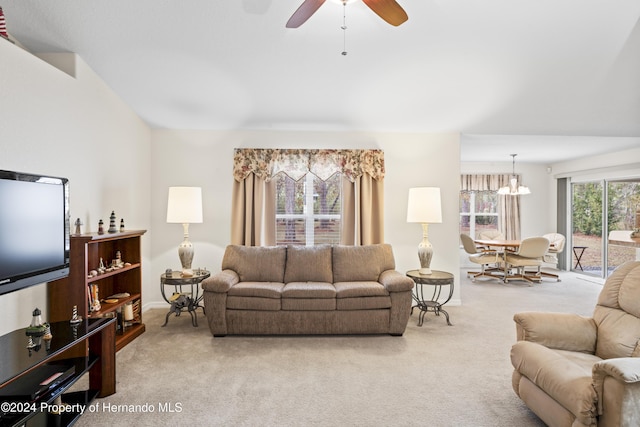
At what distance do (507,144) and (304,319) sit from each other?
14.0ft

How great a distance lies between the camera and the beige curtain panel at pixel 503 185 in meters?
7.98

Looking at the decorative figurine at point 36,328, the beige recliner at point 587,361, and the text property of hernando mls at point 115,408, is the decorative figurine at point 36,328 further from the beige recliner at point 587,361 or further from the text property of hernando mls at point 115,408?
the beige recliner at point 587,361

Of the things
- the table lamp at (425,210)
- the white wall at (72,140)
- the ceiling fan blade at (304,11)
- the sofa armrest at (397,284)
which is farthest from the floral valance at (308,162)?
the ceiling fan blade at (304,11)

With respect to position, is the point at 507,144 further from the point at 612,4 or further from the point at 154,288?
the point at 154,288

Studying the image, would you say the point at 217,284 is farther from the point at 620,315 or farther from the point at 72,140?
the point at 620,315

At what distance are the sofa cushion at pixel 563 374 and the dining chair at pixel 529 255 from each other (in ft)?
15.2

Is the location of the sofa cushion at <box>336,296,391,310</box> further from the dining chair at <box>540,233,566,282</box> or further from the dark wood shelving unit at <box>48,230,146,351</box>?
the dining chair at <box>540,233,566,282</box>

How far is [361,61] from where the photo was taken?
11.6ft

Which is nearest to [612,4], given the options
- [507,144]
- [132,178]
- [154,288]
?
[507,144]

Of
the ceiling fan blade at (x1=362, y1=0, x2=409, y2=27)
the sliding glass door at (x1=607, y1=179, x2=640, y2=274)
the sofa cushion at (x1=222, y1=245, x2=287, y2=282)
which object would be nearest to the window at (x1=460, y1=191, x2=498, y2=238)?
the sliding glass door at (x1=607, y1=179, x2=640, y2=274)

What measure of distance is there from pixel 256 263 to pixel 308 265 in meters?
0.59

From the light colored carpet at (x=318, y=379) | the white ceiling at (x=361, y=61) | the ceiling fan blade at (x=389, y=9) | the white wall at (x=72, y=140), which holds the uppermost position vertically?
the white ceiling at (x=361, y=61)

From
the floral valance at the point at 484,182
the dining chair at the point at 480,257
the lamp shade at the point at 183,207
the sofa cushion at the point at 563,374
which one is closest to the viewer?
the sofa cushion at the point at 563,374

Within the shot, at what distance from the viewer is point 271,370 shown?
291cm
